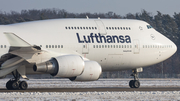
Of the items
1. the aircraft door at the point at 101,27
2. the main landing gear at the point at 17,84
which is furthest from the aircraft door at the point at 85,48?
the main landing gear at the point at 17,84

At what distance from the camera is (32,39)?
2450 centimetres

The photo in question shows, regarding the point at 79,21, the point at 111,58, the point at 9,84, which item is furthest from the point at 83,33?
the point at 9,84

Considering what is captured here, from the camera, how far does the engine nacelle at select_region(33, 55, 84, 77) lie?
74.6ft

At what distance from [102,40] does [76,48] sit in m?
2.27

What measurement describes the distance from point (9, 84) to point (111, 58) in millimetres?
7763

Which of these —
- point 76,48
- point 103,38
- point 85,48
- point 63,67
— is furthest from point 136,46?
point 63,67

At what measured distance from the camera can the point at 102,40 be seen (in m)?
26.7

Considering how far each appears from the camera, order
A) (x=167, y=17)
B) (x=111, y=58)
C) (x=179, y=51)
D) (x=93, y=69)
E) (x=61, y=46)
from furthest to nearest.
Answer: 1. (x=167, y=17)
2. (x=179, y=51)
3. (x=111, y=58)
4. (x=61, y=46)
5. (x=93, y=69)

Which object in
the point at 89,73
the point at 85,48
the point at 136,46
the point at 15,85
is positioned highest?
the point at 85,48

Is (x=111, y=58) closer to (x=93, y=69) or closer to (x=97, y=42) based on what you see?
(x=97, y=42)

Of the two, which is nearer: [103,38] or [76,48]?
[76,48]

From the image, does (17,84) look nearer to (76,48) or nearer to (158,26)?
(76,48)

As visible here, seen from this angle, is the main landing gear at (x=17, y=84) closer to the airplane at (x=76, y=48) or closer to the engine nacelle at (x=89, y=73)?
the airplane at (x=76, y=48)

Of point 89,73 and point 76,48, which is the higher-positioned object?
point 76,48
